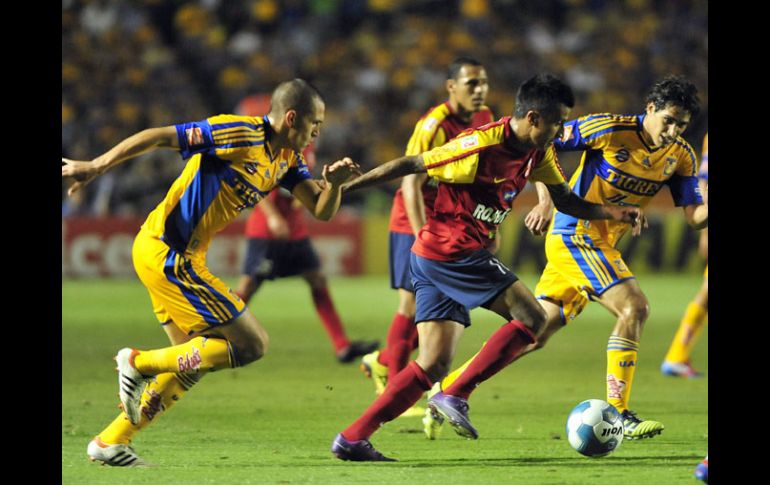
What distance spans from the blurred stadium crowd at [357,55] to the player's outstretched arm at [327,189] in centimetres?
1392

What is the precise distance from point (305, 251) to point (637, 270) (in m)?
9.26

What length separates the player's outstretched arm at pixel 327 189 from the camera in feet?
17.8

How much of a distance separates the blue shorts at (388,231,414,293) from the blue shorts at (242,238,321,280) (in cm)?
238

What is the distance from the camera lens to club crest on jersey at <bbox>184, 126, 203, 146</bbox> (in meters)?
5.33

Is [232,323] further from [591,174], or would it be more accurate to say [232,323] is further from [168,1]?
[168,1]

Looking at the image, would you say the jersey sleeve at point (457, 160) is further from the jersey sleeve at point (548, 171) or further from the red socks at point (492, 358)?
the red socks at point (492, 358)

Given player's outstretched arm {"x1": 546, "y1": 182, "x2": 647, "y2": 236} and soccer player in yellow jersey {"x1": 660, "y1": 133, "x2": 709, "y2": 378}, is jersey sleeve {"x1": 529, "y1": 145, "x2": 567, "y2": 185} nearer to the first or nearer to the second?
player's outstretched arm {"x1": 546, "y1": 182, "x2": 647, "y2": 236}

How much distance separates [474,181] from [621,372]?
1531mm

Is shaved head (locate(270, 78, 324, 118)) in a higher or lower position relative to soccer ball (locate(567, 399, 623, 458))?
higher

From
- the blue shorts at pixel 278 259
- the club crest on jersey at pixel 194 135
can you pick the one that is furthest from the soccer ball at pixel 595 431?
the blue shorts at pixel 278 259

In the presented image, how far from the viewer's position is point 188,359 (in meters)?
5.48

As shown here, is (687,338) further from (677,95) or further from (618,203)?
(677,95)

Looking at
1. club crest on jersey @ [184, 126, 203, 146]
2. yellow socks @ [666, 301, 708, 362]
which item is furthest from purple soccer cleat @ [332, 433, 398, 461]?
yellow socks @ [666, 301, 708, 362]
